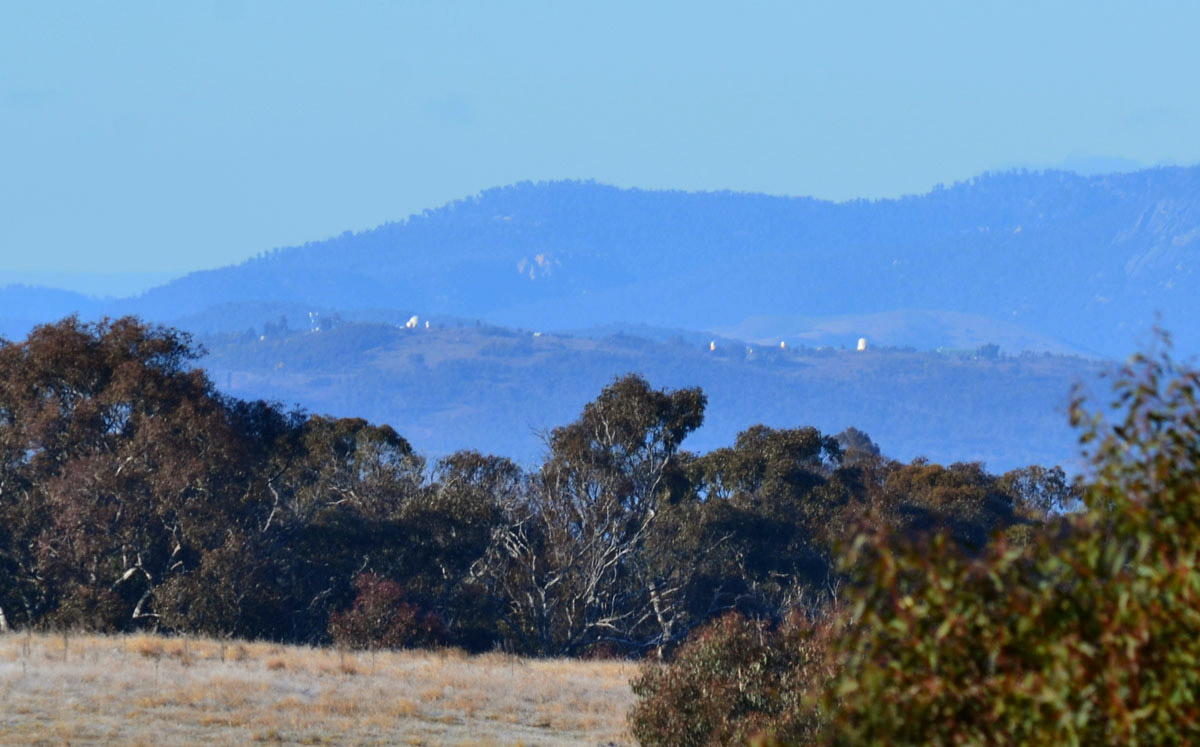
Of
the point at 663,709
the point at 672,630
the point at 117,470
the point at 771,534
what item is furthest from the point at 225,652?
the point at 771,534

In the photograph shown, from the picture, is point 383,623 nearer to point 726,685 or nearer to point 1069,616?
point 726,685

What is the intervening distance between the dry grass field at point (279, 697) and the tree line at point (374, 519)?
5.08m

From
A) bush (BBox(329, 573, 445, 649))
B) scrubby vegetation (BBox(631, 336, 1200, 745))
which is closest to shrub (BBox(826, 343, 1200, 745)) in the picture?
scrubby vegetation (BBox(631, 336, 1200, 745))

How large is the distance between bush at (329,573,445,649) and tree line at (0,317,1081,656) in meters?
0.05

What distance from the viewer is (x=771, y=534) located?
138ft

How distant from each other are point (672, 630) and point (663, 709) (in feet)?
69.8

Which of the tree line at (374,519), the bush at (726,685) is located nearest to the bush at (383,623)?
the tree line at (374,519)

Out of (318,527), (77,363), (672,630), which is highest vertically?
(77,363)

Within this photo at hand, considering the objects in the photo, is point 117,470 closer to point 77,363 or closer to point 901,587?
point 77,363

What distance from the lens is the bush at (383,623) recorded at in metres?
31.7

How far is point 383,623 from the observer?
3212 centimetres

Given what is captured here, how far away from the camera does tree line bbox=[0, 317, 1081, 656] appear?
32.6 m

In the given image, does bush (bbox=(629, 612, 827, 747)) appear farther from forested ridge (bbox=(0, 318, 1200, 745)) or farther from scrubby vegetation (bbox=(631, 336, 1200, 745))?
scrubby vegetation (bbox=(631, 336, 1200, 745))

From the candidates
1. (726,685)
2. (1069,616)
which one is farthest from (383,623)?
(1069,616)
